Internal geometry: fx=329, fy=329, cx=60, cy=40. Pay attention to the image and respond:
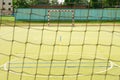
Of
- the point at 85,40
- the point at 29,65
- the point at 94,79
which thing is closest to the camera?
the point at 94,79

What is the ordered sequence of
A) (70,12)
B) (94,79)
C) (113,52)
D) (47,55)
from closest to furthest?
1. (94,79)
2. (47,55)
3. (113,52)
4. (70,12)

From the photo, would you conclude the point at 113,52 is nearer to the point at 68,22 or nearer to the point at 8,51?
the point at 8,51

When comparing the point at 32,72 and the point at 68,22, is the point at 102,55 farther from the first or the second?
the point at 68,22

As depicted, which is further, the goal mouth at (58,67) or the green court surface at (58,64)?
the goal mouth at (58,67)

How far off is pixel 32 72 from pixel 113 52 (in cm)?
318

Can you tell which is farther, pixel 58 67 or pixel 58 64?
pixel 58 64

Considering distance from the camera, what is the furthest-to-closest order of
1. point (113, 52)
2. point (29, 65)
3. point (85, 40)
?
1. point (85, 40)
2. point (113, 52)
3. point (29, 65)

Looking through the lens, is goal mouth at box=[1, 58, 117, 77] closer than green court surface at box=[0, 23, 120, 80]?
No

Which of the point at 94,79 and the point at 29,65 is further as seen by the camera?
the point at 29,65

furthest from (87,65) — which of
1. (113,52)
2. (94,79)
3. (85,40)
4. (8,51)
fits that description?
(85,40)

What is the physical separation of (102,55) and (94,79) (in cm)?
265

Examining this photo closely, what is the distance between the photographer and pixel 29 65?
682cm

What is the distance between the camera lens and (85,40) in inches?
457

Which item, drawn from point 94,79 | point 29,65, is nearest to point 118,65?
point 94,79
